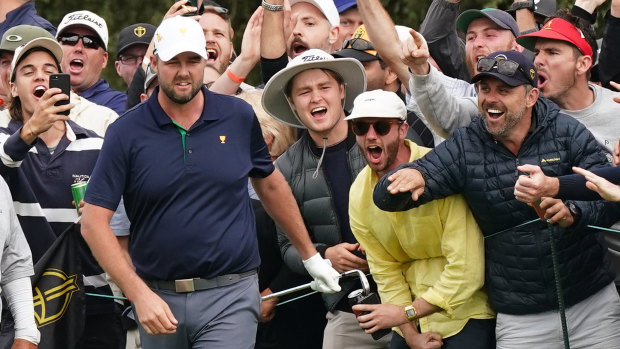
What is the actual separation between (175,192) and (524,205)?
1.80m

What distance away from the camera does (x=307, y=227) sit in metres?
8.02

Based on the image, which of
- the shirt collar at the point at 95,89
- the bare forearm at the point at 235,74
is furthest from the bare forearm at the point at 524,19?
the shirt collar at the point at 95,89

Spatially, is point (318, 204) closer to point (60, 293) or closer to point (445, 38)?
point (60, 293)

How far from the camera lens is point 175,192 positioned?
23.1 feet

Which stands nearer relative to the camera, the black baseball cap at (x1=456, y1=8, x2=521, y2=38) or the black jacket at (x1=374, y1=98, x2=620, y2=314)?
the black jacket at (x1=374, y1=98, x2=620, y2=314)

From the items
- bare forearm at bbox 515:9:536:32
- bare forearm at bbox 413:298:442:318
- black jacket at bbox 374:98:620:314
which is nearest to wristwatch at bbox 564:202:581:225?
black jacket at bbox 374:98:620:314

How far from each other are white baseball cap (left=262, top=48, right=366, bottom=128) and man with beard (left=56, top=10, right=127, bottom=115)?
6.32 ft

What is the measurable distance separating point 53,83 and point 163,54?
1218mm

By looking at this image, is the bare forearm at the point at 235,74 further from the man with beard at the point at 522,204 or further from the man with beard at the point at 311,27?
the man with beard at the point at 522,204

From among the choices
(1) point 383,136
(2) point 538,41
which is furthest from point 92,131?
(2) point 538,41

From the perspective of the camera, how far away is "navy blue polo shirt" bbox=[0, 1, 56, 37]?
1052cm

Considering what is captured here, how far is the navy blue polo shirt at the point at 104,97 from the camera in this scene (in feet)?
32.4

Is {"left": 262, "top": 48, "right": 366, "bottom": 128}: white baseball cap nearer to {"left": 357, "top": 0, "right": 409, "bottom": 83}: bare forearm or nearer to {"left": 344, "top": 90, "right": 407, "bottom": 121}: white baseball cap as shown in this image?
{"left": 357, "top": 0, "right": 409, "bottom": 83}: bare forearm

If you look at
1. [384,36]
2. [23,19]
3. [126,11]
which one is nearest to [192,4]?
[23,19]
